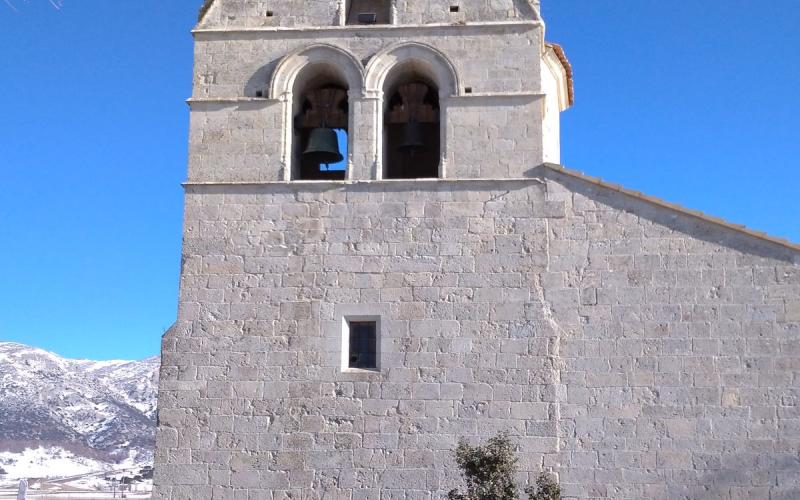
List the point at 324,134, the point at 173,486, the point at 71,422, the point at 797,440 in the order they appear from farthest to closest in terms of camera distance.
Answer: the point at 71,422 < the point at 324,134 < the point at 173,486 < the point at 797,440

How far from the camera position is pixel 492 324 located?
12.7 metres

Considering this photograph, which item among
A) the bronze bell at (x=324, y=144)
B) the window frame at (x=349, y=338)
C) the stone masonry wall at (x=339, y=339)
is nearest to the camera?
the stone masonry wall at (x=339, y=339)

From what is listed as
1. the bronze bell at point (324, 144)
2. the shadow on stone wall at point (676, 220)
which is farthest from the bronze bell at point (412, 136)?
the shadow on stone wall at point (676, 220)

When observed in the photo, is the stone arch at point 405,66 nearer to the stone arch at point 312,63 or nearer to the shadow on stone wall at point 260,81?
the stone arch at point 312,63

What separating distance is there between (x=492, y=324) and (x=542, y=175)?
212 cm

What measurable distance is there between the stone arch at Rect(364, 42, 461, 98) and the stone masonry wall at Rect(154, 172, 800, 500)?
1477 mm

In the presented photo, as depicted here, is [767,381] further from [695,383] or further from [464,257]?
[464,257]

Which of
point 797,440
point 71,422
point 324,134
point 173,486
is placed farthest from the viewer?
point 71,422

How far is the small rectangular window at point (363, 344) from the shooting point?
12.9m

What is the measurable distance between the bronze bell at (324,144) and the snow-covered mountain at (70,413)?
56.2m

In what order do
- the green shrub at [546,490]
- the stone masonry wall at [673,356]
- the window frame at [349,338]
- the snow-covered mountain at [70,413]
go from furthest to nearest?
the snow-covered mountain at [70,413] → the window frame at [349,338] → the stone masonry wall at [673,356] → the green shrub at [546,490]

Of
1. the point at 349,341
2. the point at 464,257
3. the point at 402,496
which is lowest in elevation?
the point at 402,496

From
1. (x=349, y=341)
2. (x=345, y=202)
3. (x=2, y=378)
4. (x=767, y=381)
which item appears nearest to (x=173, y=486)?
(x=349, y=341)

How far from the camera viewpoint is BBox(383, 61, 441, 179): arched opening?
14.2 m
